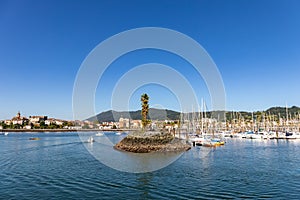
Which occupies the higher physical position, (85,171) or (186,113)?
(186,113)

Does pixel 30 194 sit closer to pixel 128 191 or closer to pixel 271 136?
pixel 128 191

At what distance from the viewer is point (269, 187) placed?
17859 millimetres

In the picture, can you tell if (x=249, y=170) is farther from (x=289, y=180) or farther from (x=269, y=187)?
(x=269, y=187)

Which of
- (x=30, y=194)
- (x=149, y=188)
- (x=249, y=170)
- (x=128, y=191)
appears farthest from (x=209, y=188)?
(x=30, y=194)

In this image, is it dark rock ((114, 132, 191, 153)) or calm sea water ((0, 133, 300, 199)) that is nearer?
calm sea water ((0, 133, 300, 199))

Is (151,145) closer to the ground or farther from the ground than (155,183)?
farther from the ground

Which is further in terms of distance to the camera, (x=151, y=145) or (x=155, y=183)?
(x=151, y=145)

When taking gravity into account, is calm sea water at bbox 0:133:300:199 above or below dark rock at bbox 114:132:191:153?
below

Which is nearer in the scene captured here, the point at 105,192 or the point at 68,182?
the point at 105,192

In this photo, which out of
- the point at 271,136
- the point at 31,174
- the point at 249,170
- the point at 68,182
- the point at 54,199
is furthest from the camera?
the point at 271,136

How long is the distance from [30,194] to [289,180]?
19.2 metres

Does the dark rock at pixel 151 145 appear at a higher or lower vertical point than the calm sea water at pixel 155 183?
higher

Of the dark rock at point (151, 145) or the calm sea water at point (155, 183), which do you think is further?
the dark rock at point (151, 145)

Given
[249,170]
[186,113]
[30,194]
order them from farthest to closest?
[186,113]
[249,170]
[30,194]
